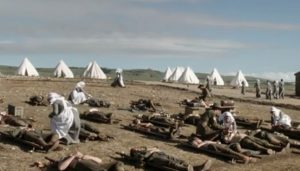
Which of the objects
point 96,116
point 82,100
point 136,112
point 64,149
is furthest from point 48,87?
point 64,149

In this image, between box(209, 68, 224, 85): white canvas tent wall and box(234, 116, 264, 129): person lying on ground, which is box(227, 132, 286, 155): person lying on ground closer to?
box(234, 116, 264, 129): person lying on ground

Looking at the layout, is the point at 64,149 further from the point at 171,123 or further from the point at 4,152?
the point at 171,123

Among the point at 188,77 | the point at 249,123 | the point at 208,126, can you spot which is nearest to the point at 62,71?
the point at 188,77

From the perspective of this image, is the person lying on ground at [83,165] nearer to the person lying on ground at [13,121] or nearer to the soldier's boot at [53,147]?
the soldier's boot at [53,147]

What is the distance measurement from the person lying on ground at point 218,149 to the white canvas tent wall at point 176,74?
5082cm

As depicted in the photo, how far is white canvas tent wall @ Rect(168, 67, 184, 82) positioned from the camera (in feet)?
220

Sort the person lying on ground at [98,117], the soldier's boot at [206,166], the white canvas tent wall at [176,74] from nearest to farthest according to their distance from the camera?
1. the soldier's boot at [206,166]
2. the person lying on ground at [98,117]
3. the white canvas tent wall at [176,74]

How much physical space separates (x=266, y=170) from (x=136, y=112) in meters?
10.8

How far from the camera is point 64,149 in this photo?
47.1ft

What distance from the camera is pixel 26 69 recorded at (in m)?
58.0

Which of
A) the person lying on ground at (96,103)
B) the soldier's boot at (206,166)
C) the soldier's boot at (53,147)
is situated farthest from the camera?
the person lying on ground at (96,103)

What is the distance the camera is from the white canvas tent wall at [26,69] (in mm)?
57534

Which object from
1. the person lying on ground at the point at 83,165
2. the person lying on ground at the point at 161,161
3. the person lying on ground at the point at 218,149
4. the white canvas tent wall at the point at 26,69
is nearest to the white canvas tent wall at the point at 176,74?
the white canvas tent wall at the point at 26,69

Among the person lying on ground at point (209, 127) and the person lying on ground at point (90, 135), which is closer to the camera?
the person lying on ground at point (90, 135)
